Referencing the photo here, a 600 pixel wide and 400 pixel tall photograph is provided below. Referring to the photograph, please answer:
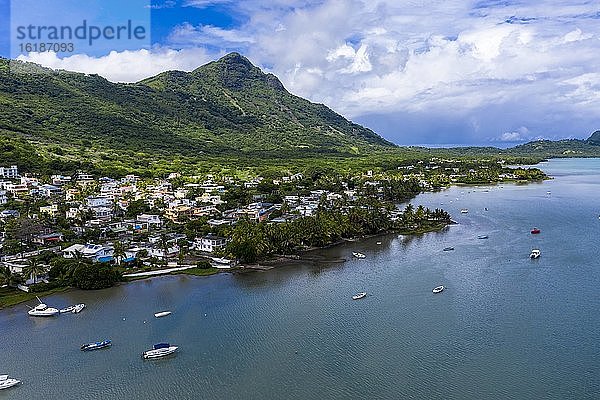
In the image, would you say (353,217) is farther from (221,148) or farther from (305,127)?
(305,127)

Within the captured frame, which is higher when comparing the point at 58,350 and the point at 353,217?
the point at 353,217

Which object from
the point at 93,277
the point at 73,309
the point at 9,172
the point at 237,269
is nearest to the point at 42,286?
the point at 93,277

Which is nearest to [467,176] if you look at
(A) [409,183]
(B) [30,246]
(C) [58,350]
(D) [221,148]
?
(A) [409,183]

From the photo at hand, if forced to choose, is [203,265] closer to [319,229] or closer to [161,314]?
[161,314]

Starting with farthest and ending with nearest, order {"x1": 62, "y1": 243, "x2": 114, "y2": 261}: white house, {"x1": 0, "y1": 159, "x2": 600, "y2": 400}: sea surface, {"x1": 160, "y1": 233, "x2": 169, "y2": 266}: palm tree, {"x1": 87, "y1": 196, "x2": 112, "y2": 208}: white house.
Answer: {"x1": 87, "y1": 196, "x2": 112, "y2": 208}: white house < {"x1": 160, "y1": 233, "x2": 169, "y2": 266}: palm tree < {"x1": 62, "y1": 243, "x2": 114, "y2": 261}: white house < {"x1": 0, "y1": 159, "x2": 600, "y2": 400}: sea surface

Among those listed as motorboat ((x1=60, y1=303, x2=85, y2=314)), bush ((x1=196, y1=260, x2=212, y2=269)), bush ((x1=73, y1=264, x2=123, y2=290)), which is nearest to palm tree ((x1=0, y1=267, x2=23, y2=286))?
bush ((x1=73, y1=264, x2=123, y2=290))

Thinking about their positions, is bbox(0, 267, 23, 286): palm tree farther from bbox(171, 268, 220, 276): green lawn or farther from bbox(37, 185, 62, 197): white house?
bbox(37, 185, 62, 197): white house
